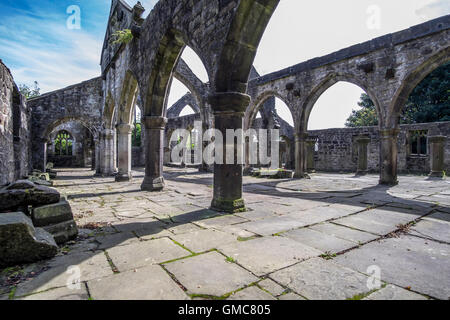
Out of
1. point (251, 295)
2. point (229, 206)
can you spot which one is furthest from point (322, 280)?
point (229, 206)

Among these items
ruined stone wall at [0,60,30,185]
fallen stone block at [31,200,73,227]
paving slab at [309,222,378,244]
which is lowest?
paving slab at [309,222,378,244]

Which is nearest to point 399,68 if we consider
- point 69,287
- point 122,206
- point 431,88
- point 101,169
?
point 122,206

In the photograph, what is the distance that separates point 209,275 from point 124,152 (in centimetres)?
755

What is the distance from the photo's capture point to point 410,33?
23.5 feet

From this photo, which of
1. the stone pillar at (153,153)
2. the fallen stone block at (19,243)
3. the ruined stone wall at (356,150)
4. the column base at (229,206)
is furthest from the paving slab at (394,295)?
the ruined stone wall at (356,150)

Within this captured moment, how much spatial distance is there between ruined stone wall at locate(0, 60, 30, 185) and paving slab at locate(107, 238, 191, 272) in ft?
13.4

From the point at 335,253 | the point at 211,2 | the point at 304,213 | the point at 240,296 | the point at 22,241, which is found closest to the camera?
the point at 240,296

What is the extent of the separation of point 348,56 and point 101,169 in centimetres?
1144

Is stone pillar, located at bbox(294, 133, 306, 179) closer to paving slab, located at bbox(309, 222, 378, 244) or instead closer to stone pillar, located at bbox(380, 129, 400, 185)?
stone pillar, located at bbox(380, 129, 400, 185)

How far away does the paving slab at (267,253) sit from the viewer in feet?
6.37

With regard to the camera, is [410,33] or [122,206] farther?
[410,33]

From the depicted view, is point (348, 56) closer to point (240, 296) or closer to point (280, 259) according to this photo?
point (280, 259)

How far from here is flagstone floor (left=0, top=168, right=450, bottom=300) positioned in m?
1.57

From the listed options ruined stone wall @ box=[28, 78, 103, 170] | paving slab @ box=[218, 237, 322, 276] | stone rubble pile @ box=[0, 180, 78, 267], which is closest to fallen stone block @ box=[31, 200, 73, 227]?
stone rubble pile @ box=[0, 180, 78, 267]
